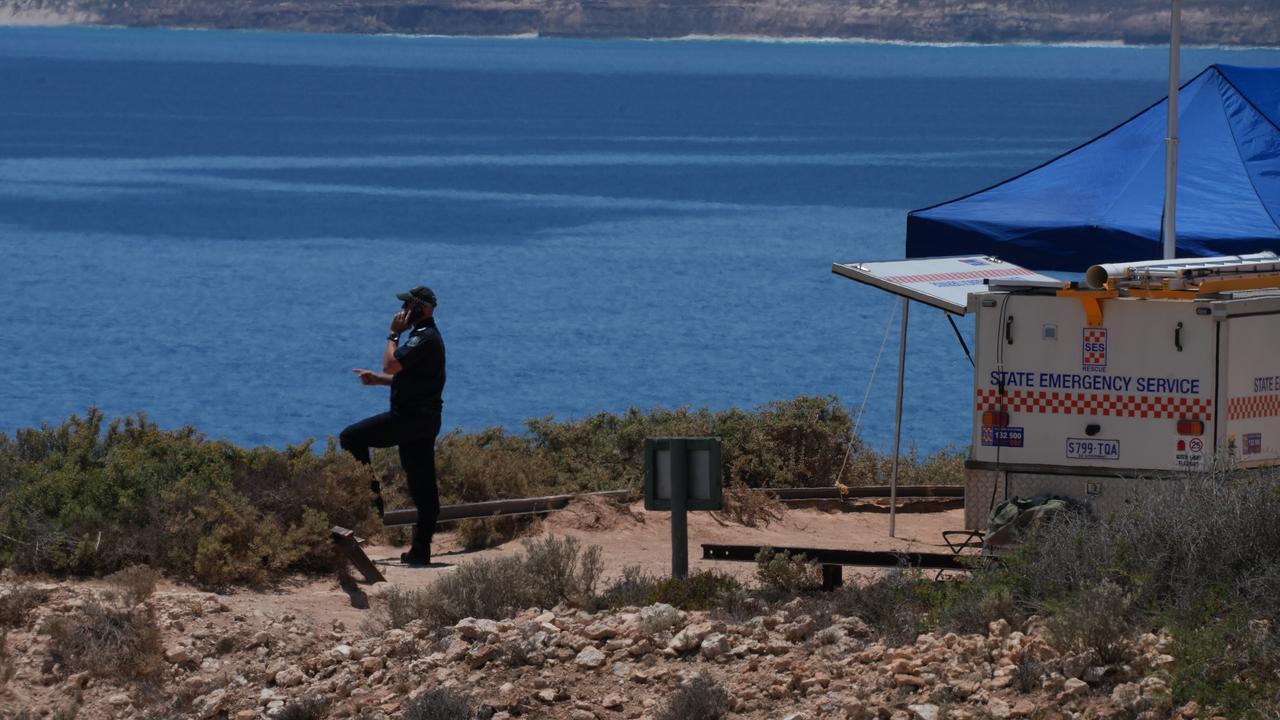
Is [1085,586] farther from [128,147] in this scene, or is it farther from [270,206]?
[128,147]

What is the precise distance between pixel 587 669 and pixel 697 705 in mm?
825

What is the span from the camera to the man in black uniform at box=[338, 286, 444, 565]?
1189 centimetres

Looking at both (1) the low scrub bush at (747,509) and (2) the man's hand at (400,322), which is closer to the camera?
(2) the man's hand at (400,322)

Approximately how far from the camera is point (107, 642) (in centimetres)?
925

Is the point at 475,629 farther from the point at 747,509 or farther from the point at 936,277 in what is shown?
the point at 936,277

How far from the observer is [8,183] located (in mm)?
79125

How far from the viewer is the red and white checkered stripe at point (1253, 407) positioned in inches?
430

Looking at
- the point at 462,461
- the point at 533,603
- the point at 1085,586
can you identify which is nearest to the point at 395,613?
the point at 533,603

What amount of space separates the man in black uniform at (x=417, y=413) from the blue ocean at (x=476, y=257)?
691 cm

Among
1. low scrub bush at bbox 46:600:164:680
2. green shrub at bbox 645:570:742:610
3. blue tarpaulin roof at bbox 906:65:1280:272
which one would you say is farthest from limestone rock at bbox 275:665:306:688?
blue tarpaulin roof at bbox 906:65:1280:272

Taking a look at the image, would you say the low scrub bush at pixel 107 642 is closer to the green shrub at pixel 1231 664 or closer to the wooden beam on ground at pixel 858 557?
the wooden beam on ground at pixel 858 557

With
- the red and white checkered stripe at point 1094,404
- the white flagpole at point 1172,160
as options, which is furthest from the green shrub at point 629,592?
the white flagpole at point 1172,160

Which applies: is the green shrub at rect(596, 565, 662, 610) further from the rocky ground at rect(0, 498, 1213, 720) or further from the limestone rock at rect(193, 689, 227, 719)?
the limestone rock at rect(193, 689, 227, 719)

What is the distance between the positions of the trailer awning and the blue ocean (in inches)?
160
